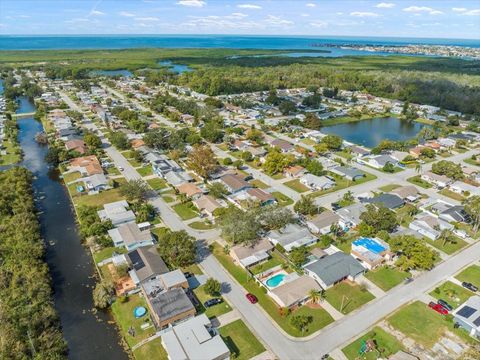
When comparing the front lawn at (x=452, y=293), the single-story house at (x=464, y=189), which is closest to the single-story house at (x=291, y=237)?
the front lawn at (x=452, y=293)

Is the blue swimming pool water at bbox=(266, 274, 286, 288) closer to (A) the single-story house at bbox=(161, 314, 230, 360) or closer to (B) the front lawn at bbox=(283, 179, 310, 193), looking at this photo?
(A) the single-story house at bbox=(161, 314, 230, 360)

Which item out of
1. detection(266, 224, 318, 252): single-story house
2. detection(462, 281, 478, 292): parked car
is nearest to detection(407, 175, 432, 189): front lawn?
detection(462, 281, 478, 292): parked car

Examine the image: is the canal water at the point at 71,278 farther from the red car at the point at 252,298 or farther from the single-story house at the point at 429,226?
the single-story house at the point at 429,226

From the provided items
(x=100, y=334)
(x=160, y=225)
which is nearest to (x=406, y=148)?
(x=160, y=225)

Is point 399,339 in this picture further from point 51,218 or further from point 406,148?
point 406,148

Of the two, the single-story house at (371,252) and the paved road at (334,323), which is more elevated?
the single-story house at (371,252)

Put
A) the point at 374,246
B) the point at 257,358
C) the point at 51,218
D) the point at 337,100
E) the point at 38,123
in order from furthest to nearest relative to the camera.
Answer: the point at 337,100, the point at 38,123, the point at 51,218, the point at 374,246, the point at 257,358

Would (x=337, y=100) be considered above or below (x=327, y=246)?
above
